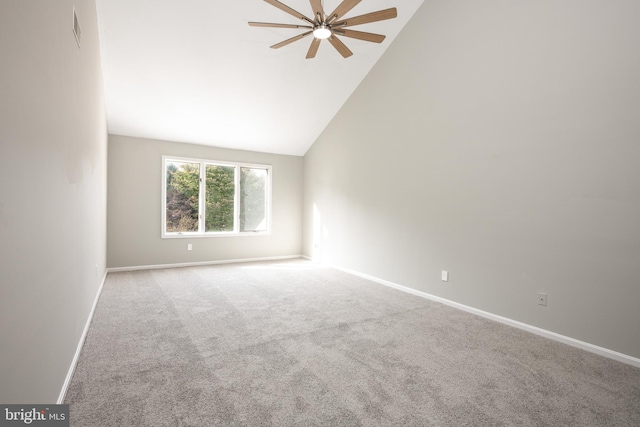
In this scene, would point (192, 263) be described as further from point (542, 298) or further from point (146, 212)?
point (542, 298)

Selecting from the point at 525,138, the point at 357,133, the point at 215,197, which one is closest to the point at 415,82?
the point at 357,133

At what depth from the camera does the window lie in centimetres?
601

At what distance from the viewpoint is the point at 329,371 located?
7.30 feet

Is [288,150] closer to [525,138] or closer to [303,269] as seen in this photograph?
[303,269]

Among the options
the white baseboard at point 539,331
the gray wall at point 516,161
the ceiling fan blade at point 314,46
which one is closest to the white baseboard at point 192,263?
the gray wall at point 516,161

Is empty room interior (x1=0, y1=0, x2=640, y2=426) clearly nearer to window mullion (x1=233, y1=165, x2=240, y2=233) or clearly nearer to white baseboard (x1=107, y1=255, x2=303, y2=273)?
white baseboard (x1=107, y1=255, x2=303, y2=273)

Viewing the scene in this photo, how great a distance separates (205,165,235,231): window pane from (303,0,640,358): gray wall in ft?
10.2

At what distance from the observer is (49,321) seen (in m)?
1.60

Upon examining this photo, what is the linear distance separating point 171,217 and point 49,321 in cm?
464

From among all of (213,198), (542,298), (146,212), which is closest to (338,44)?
(542,298)

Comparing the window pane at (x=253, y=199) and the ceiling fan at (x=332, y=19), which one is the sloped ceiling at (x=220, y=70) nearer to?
the window pane at (x=253, y=199)

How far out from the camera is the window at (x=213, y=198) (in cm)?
601

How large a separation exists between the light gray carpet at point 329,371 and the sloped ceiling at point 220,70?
A: 2971 millimetres

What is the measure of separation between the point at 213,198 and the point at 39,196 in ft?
16.7
